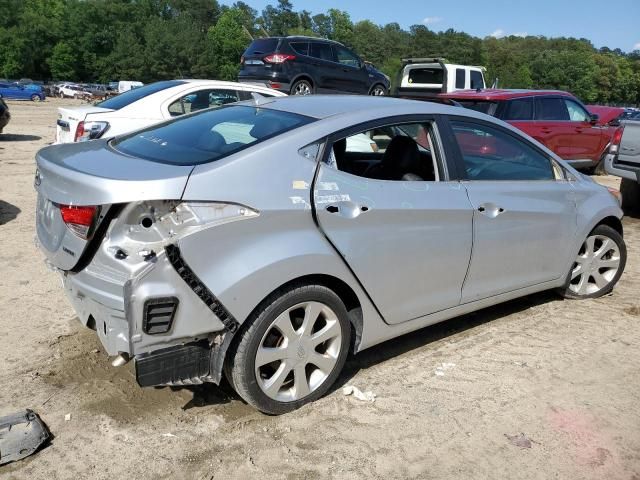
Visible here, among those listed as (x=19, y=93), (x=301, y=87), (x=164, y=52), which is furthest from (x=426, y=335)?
(x=164, y=52)

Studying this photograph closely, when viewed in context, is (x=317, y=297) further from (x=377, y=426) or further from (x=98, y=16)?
(x=98, y=16)

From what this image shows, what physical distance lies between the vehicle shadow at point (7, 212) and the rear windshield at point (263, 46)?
815 centimetres

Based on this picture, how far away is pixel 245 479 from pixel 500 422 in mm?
1441

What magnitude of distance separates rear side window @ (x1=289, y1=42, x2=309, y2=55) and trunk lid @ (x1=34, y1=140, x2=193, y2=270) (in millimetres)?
11473

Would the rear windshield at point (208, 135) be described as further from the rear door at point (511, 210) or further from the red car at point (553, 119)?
the red car at point (553, 119)

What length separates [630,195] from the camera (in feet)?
30.8

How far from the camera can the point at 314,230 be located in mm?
3059

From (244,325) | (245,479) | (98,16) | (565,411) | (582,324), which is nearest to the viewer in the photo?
(245,479)

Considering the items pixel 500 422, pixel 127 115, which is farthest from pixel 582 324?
pixel 127 115

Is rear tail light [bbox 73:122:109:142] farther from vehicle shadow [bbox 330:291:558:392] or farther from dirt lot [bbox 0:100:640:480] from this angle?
vehicle shadow [bbox 330:291:558:392]

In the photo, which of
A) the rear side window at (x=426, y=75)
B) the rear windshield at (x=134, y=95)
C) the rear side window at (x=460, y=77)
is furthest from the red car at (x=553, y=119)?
the rear side window at (x=460, y=77)

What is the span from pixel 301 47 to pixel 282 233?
12192 mm

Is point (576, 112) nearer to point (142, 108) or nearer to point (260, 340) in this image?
point (142, 108)

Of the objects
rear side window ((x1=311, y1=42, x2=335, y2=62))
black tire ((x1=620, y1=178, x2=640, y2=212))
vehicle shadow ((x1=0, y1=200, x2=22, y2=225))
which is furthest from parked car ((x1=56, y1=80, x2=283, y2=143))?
rear side window ((x1=311, y1=42, x2=335, y2=62))
